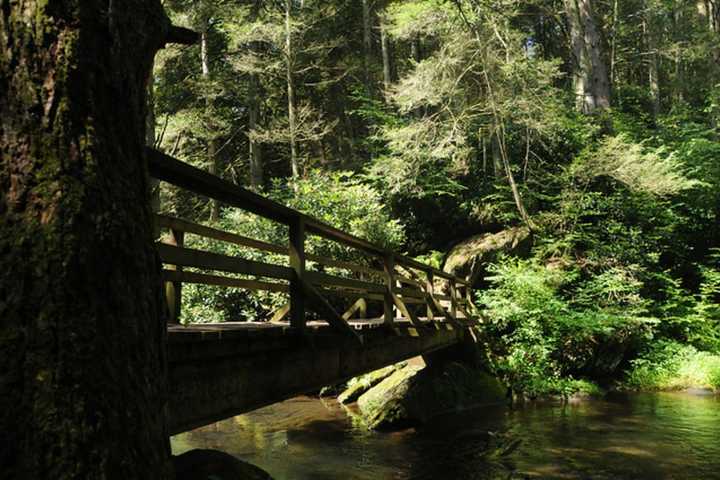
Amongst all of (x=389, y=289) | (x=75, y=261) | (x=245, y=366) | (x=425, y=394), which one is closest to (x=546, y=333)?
(x=425, y=394)

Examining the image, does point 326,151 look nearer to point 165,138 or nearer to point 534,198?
point 165,138

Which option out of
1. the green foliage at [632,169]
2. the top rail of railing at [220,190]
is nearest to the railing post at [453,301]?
the top rail of railing at [220,190]

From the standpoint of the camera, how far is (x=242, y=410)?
13.3ft

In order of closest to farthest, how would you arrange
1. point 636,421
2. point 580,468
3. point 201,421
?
point 201,421 → point 580,468 → point 636,421

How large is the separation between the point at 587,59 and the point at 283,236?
13.9m

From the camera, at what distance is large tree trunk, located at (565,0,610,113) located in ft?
66.0

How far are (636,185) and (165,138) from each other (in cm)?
1575

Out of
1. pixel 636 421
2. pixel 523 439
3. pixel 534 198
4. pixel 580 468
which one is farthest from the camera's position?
pixel 534 198

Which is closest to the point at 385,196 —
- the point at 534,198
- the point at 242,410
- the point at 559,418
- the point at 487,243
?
the point at 487,243

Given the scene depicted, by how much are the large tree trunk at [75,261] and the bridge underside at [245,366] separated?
1083 mm

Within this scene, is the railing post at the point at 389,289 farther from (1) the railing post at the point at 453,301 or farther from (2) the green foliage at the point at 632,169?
(2) the green foliage at the point at 632,169

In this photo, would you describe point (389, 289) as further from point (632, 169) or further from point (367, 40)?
point (367, 40)

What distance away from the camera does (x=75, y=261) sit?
206cm

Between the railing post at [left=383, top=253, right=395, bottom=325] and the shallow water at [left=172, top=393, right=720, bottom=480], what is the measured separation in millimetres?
2072
